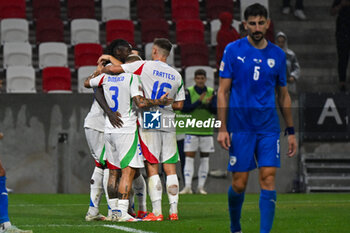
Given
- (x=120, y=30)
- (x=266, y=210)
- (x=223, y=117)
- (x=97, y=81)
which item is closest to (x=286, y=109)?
(x=223, y=117)

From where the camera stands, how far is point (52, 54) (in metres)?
18.4

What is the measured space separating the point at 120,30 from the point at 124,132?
10805 mm

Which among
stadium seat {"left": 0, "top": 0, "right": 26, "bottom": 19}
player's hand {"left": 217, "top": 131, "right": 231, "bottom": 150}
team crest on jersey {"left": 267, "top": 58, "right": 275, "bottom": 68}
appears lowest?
player's hand {"left": 217, "top": 131, "right": 231, "bottom": 150}

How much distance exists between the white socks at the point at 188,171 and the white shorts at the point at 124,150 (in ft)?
20.4

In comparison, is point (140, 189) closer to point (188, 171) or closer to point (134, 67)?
point (134, 67)

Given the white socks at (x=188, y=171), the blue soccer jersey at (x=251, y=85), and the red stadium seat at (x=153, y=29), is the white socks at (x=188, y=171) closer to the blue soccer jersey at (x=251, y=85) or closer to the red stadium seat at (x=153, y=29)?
the red stadium seat at (x=153, y=29)

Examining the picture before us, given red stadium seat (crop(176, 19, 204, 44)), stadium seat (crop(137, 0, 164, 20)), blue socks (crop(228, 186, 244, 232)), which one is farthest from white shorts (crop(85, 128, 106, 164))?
stadium seat (crop(137, 0, 164, 20))

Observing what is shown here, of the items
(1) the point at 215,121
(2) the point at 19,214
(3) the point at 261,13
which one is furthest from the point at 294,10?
(3) the point at 261,13

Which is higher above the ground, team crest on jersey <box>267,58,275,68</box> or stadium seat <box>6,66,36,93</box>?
stadium seat <box>6,66,36,93</box>

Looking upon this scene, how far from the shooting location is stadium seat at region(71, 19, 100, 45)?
62.9 feet

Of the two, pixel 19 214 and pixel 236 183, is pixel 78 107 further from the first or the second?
pixel 236 183

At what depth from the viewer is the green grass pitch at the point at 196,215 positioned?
25.9 ft

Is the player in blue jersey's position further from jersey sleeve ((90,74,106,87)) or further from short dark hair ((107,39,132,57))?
short dark hair ((107,39,132,57))

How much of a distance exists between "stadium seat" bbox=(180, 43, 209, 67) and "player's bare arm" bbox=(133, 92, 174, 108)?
9.64 metres
